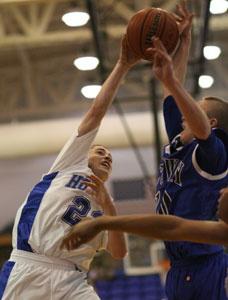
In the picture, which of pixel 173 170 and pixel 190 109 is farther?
pixel 173 170

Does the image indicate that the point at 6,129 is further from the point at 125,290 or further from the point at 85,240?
the point at 85,240

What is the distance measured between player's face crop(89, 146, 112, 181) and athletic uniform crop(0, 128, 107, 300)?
0.14 metres

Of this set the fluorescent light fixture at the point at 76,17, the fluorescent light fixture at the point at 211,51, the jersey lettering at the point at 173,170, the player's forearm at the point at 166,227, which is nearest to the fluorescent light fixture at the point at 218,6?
the fluorescent light fixture at the point at 76,17

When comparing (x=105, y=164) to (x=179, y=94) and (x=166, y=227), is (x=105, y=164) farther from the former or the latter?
(x=166, y=227)

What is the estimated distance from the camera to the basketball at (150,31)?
421 cm

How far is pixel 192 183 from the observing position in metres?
3.92

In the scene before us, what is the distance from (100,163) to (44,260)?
36.6 inches

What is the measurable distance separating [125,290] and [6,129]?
251 inches

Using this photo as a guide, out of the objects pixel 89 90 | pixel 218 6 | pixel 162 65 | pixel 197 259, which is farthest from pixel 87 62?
pixel 162 65

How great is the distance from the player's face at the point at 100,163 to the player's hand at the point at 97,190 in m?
0.19

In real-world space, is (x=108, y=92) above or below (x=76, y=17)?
below

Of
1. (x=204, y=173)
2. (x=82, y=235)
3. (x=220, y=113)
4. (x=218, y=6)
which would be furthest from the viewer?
(x=218, y=6)

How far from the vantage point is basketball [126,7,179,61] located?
13.8 feet

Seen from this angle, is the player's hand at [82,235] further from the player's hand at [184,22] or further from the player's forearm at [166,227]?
the player's hand at [184,22]
